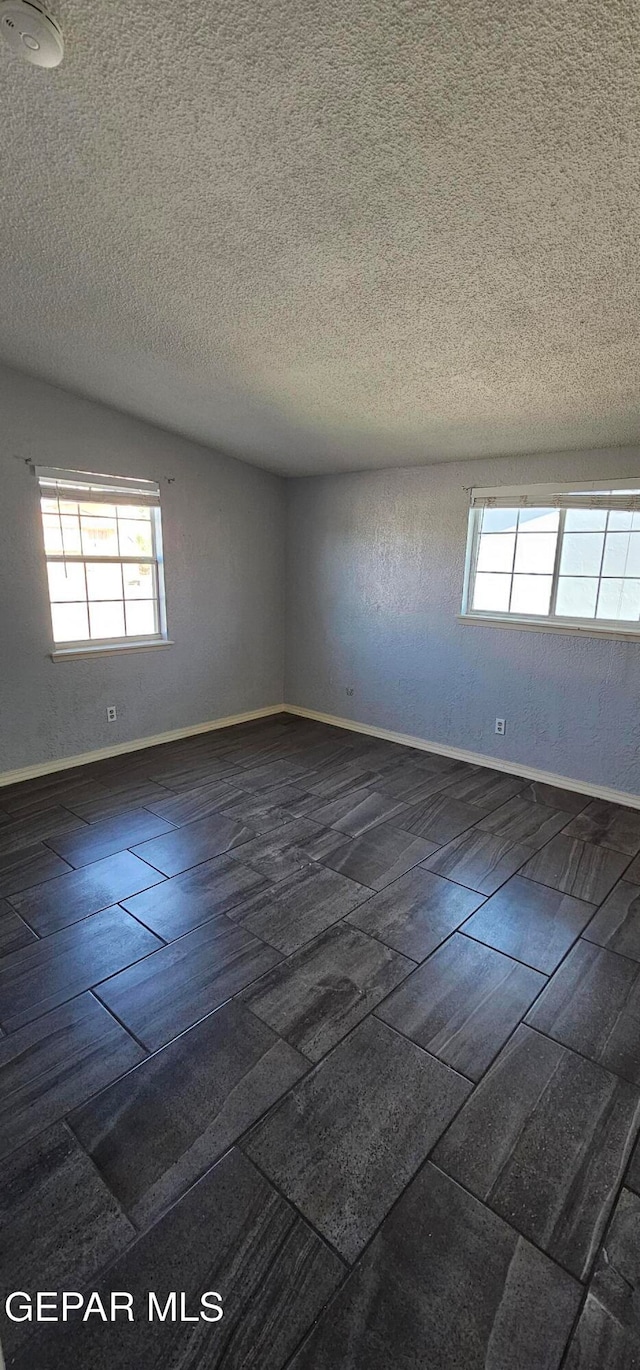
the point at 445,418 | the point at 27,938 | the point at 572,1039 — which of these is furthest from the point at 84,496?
the point at 572,1039

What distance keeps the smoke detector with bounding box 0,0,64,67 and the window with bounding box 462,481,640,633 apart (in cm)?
312


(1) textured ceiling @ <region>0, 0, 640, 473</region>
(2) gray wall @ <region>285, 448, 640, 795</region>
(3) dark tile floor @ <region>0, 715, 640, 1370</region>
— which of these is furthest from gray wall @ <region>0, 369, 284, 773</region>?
(3) dark tile floor @ <region>0, 715, 640, 1370</region>

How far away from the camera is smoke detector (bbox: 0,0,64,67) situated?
126 cm

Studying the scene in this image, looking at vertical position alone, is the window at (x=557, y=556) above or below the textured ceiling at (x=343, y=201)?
below

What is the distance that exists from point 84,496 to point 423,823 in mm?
3154

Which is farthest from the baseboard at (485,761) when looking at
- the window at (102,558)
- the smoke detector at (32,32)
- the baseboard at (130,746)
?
the smoke detector at (32,32)

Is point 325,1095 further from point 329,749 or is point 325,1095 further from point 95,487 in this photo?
point 95,487

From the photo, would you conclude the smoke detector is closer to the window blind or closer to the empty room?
the empty room

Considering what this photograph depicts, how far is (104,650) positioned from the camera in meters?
4.12

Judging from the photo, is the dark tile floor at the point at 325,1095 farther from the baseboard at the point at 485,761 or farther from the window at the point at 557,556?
the window at the point at 557,556

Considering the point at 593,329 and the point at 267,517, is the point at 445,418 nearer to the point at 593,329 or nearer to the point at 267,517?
the point at 593,329

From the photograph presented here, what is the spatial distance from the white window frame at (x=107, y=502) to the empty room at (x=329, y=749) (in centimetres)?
4

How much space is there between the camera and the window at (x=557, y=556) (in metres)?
3.45

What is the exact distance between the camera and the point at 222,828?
3174 millimetres
